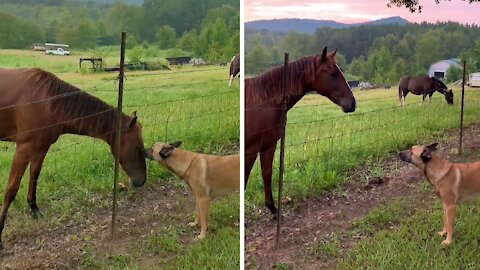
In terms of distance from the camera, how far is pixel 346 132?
253 cm

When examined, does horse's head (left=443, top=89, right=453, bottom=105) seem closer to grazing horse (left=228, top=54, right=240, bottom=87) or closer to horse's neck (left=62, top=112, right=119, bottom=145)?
grazing horse (left=228, top=54, right=240, bottom=87)

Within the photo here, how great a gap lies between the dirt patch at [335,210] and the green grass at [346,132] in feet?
0.16

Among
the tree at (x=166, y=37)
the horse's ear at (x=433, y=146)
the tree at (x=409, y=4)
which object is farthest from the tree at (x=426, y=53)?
the tree at (x=166, y=37)

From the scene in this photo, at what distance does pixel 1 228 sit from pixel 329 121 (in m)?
1.33

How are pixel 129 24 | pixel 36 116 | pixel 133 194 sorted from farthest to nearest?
pixel 133 194, pixel 129 24, pixel 36 116

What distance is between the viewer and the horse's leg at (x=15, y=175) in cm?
228

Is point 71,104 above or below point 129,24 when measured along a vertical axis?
below

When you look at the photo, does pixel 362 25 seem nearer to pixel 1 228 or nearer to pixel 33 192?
pixel 33 192

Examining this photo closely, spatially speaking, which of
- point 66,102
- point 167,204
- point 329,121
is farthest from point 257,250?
point 66,102

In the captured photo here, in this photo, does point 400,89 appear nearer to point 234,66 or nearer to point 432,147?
point 432,147

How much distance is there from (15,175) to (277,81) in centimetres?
108

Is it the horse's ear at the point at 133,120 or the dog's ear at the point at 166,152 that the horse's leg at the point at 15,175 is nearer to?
the horse's ear at the point at 133,120

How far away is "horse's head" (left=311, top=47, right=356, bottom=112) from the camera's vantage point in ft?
8.11

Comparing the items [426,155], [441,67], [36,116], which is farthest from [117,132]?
[441,67]
